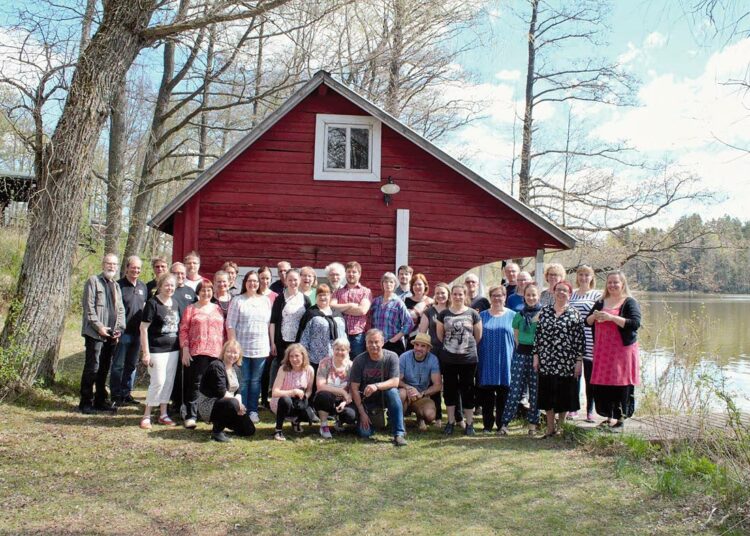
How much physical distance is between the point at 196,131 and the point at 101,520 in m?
19.4

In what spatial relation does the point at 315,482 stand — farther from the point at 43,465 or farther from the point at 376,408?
the point at 43,465

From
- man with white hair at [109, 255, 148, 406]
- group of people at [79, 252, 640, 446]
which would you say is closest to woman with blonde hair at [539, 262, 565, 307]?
group of people at [79, 252, 640, 446]

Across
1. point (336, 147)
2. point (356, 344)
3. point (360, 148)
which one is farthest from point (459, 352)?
point (336, 147)

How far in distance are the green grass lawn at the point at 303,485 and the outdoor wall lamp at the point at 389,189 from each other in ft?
14.9

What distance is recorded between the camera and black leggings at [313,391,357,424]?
20.9ft

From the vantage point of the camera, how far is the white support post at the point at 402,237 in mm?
10109

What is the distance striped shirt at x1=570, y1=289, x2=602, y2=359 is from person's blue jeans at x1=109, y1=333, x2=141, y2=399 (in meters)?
4.86

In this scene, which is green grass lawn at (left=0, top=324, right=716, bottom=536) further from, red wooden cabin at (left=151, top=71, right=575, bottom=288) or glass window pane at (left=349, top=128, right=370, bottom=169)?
glass window pane at (left=349, top=128, right=370, bottom=169)

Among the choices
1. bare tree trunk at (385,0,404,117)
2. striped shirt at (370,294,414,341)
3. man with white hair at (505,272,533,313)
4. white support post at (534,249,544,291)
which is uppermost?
bare tree trunk at (385,0,404,117)

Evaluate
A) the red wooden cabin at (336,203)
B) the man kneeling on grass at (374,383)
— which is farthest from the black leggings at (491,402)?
the red wooden cabin at (336,203)

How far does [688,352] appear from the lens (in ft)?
22.5

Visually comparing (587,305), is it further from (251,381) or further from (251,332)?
(251,381)

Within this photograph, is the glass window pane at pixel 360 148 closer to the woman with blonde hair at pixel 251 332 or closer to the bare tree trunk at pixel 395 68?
the woman with blonde hair at pixel 251 332

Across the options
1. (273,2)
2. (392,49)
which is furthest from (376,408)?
(392,49)
